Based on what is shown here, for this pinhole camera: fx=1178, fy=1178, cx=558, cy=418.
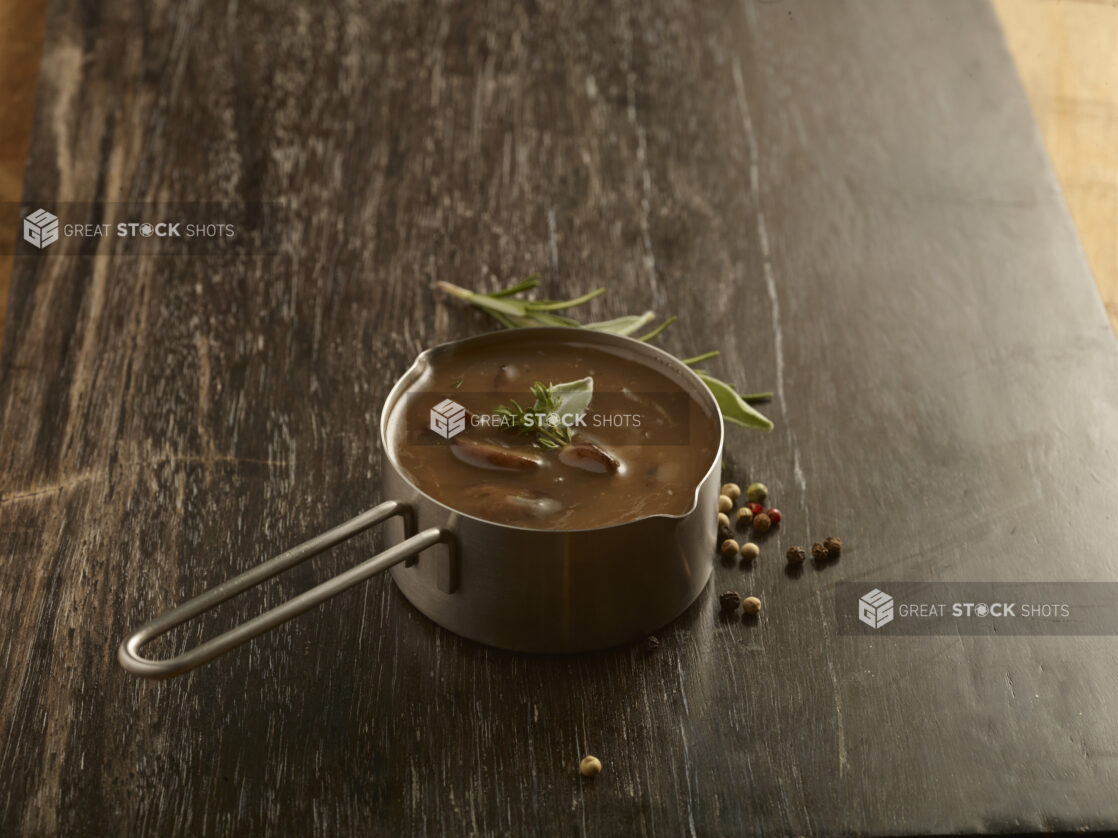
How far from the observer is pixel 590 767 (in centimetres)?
101

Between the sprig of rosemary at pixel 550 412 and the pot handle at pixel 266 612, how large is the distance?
0.16 meters

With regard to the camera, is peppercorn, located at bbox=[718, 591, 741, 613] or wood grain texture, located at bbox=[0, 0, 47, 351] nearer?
peppercorn, located at bbox=[718, 591, 741, 613]

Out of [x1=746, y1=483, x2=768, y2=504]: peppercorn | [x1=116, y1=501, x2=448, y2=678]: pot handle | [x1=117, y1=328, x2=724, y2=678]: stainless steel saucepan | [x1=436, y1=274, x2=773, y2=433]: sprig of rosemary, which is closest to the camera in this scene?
[x1=116, y1=501, x2=448, y2=678]: pot handle

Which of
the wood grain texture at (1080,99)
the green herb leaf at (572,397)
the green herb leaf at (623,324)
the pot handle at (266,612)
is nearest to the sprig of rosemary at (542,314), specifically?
the green herb leaf at (623,324)

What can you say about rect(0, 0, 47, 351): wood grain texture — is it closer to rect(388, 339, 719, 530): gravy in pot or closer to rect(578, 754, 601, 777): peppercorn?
rect(388, 339, 719, 530): gravy in pot

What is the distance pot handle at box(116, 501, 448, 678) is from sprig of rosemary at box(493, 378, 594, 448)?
0.52ft

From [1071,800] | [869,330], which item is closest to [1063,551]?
[1071,800]

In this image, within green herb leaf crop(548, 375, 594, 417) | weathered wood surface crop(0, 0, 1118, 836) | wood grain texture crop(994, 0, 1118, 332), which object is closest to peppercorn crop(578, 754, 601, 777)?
weathered wood surface crop(0, 0, 1118, 836)

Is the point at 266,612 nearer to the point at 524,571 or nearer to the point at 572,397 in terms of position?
the point at 524,571

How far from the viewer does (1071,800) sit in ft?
3.33

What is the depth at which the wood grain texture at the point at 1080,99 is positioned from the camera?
123 inches

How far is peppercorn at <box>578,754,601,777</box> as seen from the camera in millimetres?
1012

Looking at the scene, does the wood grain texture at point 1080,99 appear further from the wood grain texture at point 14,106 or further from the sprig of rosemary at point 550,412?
the wood grain texture at point 14,106

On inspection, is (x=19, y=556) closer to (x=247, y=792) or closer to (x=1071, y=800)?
(x=247, y=792)
